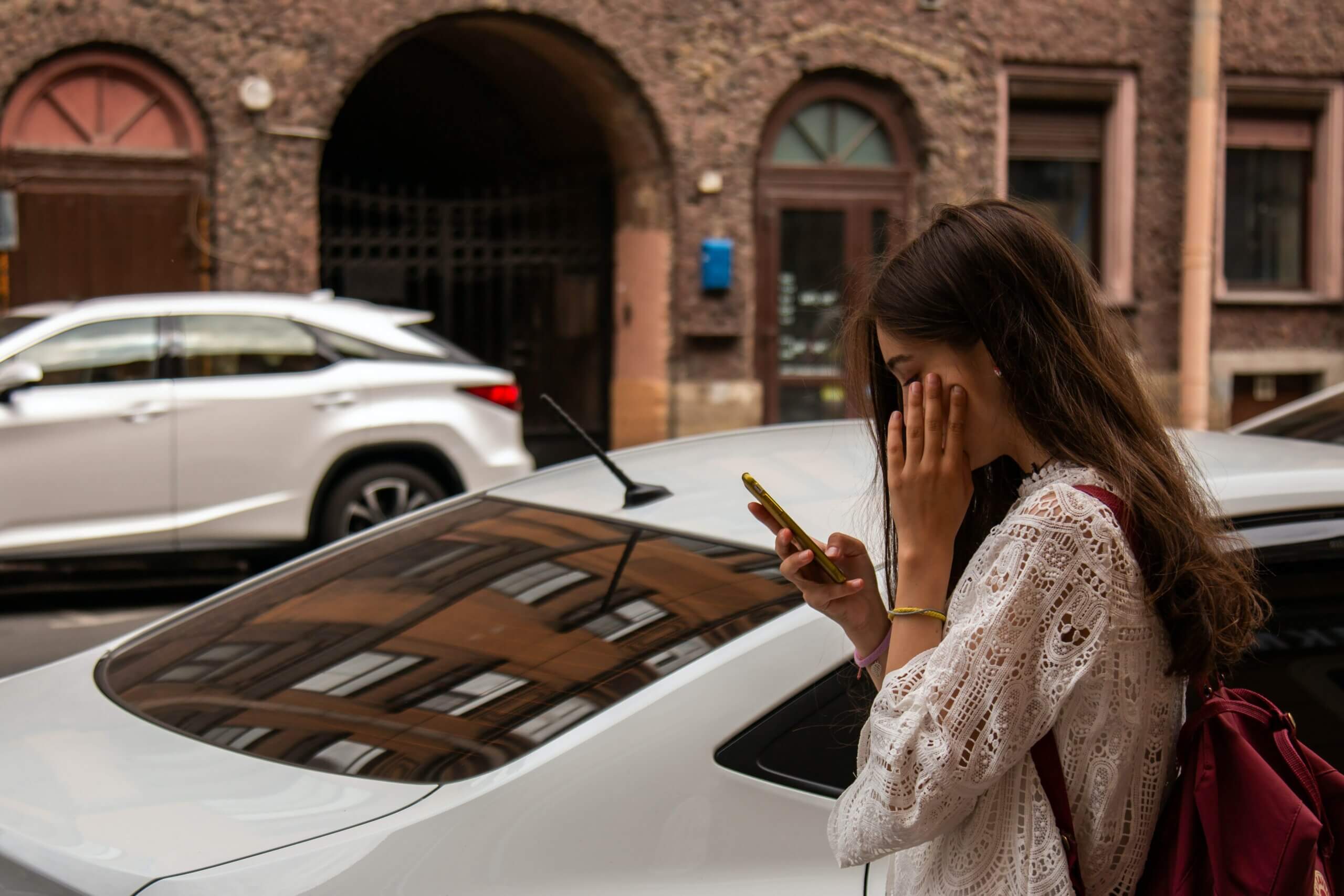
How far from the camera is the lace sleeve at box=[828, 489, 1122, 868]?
1.39 metres

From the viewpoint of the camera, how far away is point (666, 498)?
7.96 ft

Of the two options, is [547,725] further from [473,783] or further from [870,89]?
[870,89]

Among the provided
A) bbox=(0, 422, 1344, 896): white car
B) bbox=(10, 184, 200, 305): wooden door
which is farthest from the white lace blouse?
bbox=(10, 184, 200, 305): wooden door

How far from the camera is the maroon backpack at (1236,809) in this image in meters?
1.38

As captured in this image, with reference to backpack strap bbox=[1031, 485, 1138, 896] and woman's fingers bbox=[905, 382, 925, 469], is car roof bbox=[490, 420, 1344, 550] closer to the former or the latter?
woman's fingers bbox=[905, 382, 925, 469]

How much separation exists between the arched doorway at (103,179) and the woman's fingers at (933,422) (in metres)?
10.5

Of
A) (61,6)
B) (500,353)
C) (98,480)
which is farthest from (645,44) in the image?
(98,480)

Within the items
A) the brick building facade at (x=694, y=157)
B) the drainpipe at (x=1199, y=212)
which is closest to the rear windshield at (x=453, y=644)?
the brick building facade at (x=694, y=157)

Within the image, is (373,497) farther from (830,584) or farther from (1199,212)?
(1199,212)

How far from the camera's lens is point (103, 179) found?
10977 mm

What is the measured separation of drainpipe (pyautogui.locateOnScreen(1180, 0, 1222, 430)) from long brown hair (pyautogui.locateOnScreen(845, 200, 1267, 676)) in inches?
494

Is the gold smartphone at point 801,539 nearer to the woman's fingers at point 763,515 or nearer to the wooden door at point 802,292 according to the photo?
the woman's fingers at point 763,515

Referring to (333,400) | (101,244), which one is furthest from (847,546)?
(101,244)

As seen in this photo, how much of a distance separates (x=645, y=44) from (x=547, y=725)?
1116 cm
